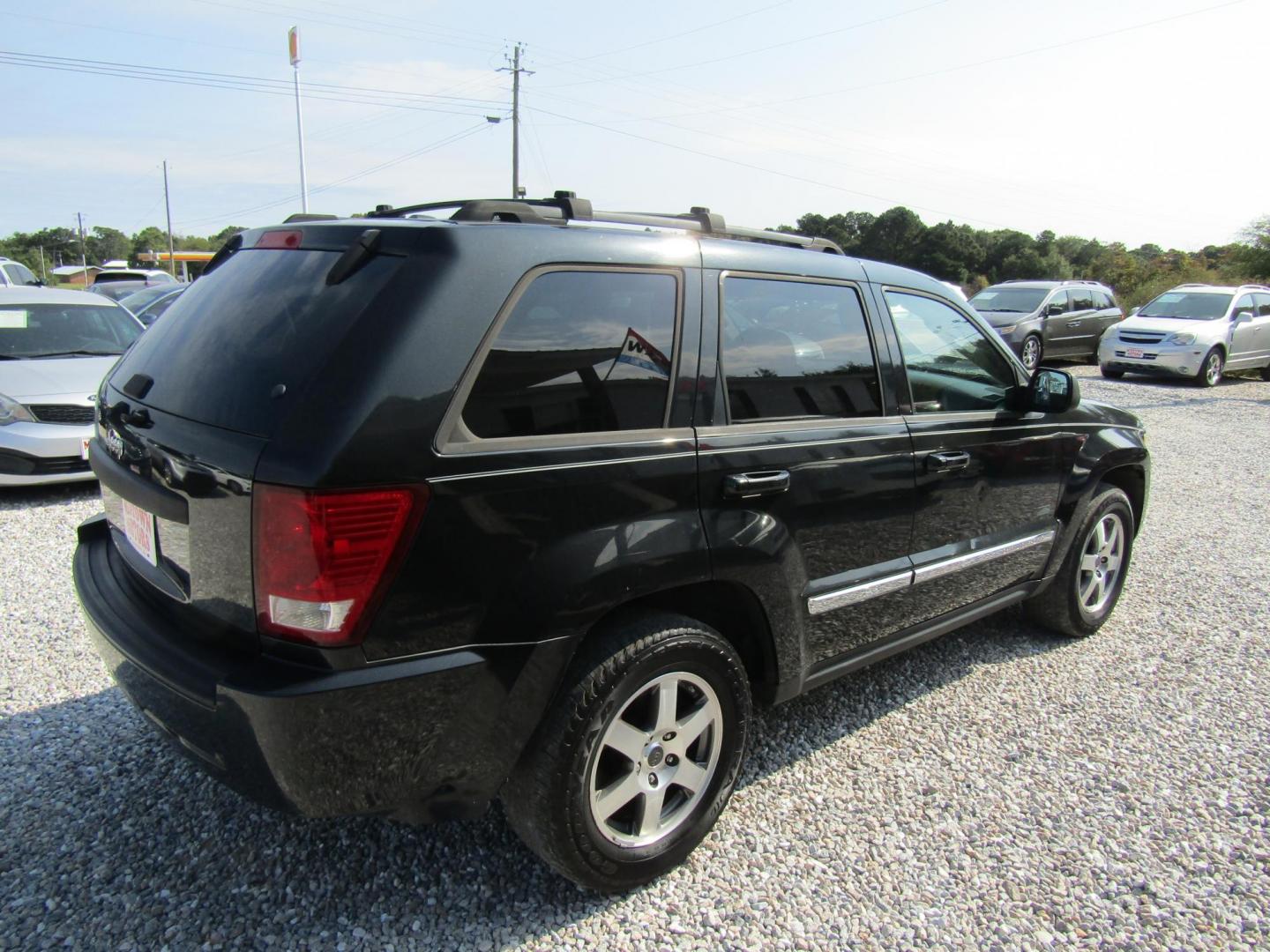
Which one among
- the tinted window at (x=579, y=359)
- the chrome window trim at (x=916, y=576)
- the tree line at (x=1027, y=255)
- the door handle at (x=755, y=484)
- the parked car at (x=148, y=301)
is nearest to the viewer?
the tinted window at (x=579, y=359)

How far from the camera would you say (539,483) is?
6.61 feet

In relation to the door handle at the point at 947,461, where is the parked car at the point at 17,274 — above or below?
below

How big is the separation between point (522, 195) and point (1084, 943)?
300cm

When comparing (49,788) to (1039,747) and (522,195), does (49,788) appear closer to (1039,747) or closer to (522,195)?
(522,195)

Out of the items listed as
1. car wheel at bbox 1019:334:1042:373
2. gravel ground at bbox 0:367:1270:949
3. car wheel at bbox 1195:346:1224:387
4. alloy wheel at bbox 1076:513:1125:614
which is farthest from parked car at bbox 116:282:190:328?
car wheel at bbox 1195:346:1224:387

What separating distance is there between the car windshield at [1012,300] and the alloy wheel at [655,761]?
1481cm

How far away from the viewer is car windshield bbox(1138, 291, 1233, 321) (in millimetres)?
15516

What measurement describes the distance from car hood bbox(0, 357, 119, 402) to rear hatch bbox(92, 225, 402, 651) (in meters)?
4.28

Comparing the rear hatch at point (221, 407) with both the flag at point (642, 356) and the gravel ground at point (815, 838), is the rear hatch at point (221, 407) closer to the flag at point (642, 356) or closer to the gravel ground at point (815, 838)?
the flag at point (642, 356)

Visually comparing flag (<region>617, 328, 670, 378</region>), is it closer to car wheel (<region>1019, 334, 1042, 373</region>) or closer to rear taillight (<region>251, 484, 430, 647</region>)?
rear taillight (<region>251, 484, 430, 647</region>)

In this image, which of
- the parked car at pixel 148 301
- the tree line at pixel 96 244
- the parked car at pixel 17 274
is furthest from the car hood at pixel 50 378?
the tree line at pixel 96 244

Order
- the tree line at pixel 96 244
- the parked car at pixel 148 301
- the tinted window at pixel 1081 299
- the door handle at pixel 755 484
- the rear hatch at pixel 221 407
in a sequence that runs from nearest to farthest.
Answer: the rear hatch at pixel 221 407 → the door handle at pixel 755 484 → the parked car at pixel 148 301 → the tinted window at pixel 1081 299 → the tree line at pixel 96 244

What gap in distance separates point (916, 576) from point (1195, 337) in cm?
1479

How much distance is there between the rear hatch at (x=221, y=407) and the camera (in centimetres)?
193
